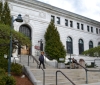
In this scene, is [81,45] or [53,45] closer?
[53,45]

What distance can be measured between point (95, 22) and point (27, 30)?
1855 centimetres

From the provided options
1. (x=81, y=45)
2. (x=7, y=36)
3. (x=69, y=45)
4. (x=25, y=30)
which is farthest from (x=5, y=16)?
(x=81, y=45)

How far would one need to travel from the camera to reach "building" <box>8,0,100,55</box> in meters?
28.9

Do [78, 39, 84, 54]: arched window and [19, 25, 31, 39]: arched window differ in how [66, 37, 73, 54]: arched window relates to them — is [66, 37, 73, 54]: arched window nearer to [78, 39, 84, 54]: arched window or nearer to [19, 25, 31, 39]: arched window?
[78, 39, 84, 54]: arched window

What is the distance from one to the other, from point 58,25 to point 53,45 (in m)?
5.94

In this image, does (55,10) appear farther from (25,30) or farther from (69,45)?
(25,30)

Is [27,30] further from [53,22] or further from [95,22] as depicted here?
[95,22]

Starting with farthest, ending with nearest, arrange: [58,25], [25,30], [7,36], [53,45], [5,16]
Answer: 1. [58,25]
2. [25,30]
3. [53,45]
4. [5,16]
5. [7,36]

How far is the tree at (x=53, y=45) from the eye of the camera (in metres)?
28.4

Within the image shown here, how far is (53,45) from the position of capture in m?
28.6

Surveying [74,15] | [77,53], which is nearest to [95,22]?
[74,15]

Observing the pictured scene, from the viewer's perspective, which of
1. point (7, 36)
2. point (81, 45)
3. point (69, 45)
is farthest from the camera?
point (81, 45)

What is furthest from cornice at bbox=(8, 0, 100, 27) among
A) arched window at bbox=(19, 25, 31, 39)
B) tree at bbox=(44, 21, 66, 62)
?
tree at bbox=(44, 21, 66, 62)

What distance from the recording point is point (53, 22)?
3072 cm
